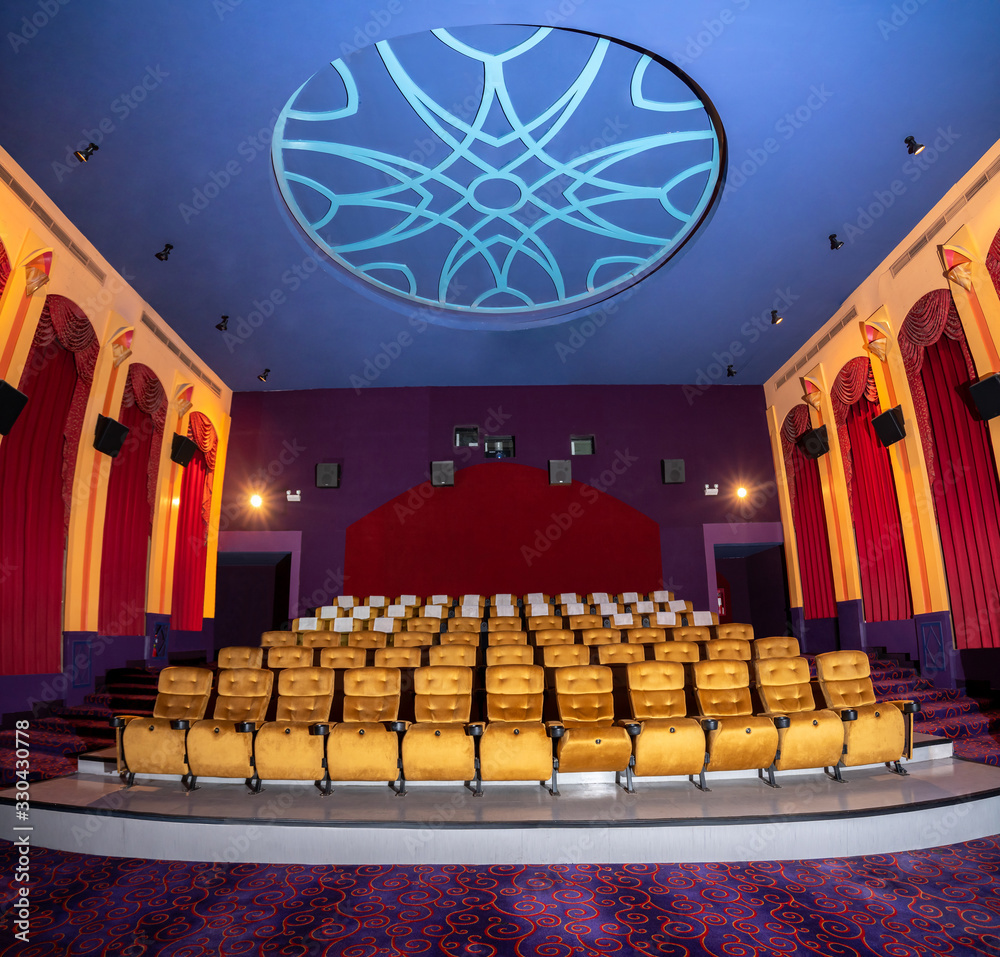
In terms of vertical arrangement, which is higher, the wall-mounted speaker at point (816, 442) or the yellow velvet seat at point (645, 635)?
the wall-mounted speaker at point (816, 442)

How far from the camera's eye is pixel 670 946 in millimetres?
2059

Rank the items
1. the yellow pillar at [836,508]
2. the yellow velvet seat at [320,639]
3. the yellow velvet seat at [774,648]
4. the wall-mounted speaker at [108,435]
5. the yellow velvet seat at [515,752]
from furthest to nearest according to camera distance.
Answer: the yellow pillar at [836,508] < the wall-mounted speaker at [108,435] < the yellow velvet seat at [320,639] < the yellow velvet seat at [774,648] < the yellow velvet seat at [515,752]

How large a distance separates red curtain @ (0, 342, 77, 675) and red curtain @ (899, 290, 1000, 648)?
7807 mm

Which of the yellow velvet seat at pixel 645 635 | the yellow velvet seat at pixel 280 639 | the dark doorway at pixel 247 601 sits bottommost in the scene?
the yellow velvet seat at pixel 645 635

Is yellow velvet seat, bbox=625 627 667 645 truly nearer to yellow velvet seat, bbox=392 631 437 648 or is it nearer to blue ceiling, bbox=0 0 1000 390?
yellow velvet seat, bbox=392 631 437 648

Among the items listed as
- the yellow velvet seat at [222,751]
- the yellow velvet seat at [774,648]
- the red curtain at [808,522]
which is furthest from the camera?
the red curtain at [808,522]

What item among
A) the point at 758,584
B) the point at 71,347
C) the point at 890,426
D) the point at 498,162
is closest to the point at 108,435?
the point at 71,347

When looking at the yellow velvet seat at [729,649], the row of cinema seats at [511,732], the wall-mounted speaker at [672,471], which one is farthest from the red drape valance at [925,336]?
the wall-mounted speaker at [672,471]

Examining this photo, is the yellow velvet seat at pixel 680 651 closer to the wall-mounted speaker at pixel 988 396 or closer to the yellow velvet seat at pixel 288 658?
the yellow velvet seat at pixel 288 658

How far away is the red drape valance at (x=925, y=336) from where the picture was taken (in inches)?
217

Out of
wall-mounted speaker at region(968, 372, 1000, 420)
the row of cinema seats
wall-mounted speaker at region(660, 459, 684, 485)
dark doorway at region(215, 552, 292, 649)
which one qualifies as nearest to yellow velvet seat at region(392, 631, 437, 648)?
the row of cinema seats

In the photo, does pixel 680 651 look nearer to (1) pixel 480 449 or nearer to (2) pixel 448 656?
(2) pixel 448 656

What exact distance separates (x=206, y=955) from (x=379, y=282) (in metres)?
6.23

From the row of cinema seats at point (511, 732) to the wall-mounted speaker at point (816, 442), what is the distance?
4.36 m
